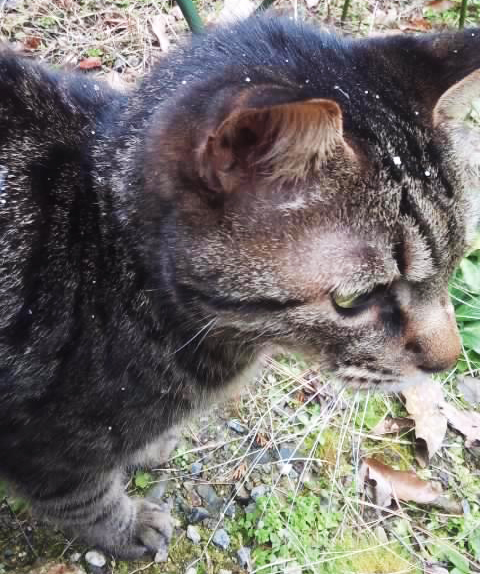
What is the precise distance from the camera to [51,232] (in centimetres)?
126

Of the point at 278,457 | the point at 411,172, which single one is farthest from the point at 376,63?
the point at 278,457

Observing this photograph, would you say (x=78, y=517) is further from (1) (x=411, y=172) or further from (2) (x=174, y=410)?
(1) (x=411, y=172)

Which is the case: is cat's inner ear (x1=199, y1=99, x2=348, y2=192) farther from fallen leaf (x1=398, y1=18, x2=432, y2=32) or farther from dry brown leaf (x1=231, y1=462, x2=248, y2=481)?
fallen leaf (x1=398, y1=18, x2=432, y2=32)

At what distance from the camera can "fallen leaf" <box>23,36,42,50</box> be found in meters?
2.73

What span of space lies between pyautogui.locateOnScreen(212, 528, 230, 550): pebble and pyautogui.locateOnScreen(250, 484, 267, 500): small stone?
0.15 metres

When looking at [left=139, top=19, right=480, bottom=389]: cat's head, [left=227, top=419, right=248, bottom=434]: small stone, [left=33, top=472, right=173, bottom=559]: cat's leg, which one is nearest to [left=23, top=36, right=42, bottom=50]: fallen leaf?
[left=139, top=19, right=480, bottom=389]: cat's head

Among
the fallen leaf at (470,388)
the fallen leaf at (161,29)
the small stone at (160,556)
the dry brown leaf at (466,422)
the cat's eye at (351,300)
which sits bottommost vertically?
the small stone at (160,556)

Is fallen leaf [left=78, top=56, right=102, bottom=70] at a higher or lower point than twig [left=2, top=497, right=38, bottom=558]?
higher

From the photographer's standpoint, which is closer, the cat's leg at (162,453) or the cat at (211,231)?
the cat at (211,231)

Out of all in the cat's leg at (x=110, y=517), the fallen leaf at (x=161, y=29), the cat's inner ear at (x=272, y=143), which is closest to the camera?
the cat's inner ear at (x=272, y=143)

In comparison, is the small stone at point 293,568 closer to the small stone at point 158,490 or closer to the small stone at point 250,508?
the small stone at point 250,508

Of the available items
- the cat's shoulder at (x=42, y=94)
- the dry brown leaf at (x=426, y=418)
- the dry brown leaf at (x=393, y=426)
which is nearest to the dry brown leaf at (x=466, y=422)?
A: the dry brown leaf at (x=426, y=418)

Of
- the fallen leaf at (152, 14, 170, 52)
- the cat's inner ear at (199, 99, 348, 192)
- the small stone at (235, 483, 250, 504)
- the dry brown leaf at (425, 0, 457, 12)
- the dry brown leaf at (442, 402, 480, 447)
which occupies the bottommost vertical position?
the small stone at (235, 483, 250, 504)

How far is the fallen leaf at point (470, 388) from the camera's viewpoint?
228cm
